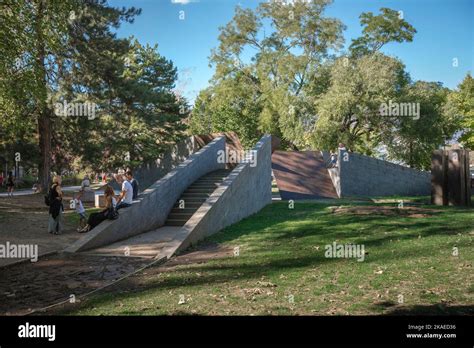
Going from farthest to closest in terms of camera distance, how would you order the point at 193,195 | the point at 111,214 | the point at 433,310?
the point at 193,195 < the point at 111,214 < the point at 433,310

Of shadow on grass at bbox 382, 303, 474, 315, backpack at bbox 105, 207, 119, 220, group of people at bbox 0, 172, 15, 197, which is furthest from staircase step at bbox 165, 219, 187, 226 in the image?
group of people at bbox 0, 172, 15, 197

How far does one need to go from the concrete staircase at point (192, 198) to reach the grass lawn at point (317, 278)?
2933 mm

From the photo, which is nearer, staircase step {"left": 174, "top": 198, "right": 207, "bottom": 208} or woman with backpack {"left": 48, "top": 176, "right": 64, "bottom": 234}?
woman with backpack {"left": 48, "top": 176, "right": 64, "bottom": 234}

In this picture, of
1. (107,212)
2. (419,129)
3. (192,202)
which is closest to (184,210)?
(192,202)

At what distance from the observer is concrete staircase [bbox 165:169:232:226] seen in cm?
1425

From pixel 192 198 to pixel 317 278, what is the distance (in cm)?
875

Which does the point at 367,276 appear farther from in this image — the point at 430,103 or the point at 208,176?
the point at 430,103

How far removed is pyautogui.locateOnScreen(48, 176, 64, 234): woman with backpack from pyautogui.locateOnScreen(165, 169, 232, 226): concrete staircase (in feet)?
10.9

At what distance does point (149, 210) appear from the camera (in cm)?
1320

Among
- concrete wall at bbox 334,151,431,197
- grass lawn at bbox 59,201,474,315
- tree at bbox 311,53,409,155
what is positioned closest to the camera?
grass lawn at bbox 59,201,474,315

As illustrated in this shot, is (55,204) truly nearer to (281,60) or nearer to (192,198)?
(192,198)

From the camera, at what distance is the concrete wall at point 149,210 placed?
36.3ft

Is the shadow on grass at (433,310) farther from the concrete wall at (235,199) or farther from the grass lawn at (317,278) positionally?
the concrete wall at (235,199)

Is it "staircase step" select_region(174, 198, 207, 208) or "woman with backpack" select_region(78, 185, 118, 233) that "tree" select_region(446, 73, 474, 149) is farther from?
"woman with backpack" select_region(78, 185, 118, 233)
